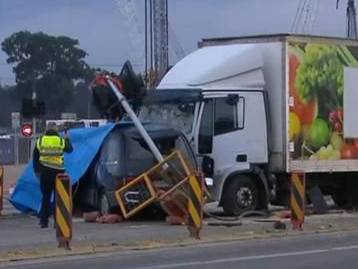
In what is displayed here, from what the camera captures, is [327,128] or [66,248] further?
[327,128]

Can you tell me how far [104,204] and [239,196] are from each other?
2926 mm

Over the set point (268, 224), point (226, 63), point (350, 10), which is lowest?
point (268, 224)

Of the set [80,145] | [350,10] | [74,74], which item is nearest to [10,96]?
[74,74]

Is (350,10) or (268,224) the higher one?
(350,10)

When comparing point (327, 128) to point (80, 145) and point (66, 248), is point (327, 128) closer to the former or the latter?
point (80, 145)

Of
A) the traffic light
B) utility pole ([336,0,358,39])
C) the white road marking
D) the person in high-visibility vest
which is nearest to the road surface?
the white road marking

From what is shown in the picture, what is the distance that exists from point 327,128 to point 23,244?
355 inches

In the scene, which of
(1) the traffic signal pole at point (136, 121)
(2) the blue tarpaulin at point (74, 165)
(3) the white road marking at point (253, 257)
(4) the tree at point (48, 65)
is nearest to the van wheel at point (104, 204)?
(2) the blue tarpaulin at point (74, 165)

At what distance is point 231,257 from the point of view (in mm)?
15281

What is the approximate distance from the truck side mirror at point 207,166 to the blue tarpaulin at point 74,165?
2001 millimetres

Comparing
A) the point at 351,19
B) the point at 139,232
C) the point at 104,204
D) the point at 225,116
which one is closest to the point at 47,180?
the point at 104,204

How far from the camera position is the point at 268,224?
66.4 feet

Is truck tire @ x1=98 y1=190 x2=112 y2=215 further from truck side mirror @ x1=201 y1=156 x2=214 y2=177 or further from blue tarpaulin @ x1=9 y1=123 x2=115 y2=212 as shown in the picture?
truck side mirror @ x1=201 y1=156 x2=214 y2=177

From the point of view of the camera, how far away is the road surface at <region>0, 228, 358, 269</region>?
1428 centimetres
